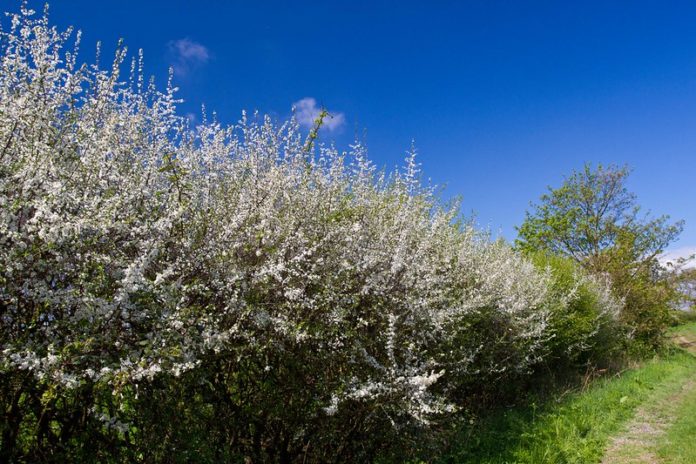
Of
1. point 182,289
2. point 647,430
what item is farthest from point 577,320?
point 182,289

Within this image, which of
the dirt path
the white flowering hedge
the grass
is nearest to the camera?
the white flowering hedge

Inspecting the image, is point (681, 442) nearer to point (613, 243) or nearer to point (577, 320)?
point (577, 320)

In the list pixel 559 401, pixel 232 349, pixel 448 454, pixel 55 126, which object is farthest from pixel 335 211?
pixel 559 401

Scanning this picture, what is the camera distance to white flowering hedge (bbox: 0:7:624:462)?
10.2 feet

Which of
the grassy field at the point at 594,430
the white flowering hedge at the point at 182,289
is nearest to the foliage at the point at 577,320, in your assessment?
the grassy field at the point at 594,430

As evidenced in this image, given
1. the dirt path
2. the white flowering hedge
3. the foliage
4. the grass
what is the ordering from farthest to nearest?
the foliage → the dirt path → the grass → the white flowering hedge

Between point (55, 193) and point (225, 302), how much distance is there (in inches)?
Answer: 60.0

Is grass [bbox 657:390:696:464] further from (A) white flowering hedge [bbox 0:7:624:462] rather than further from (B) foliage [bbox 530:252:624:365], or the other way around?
(A) white flowering hedge [bbox 0:7:624:462]

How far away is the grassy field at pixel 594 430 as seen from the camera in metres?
7.93

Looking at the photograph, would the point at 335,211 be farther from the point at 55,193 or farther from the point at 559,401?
the point at 559,401

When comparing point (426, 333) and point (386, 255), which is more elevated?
point (386, 255)

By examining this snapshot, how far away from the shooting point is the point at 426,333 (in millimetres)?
5996

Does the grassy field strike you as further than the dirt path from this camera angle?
No

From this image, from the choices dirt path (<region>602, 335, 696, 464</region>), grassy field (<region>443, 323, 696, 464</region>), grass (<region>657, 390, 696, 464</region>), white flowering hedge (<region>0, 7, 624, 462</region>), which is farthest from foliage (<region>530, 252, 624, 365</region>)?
white flowering hedge (<region>0, 7, 624, 462</region>)
